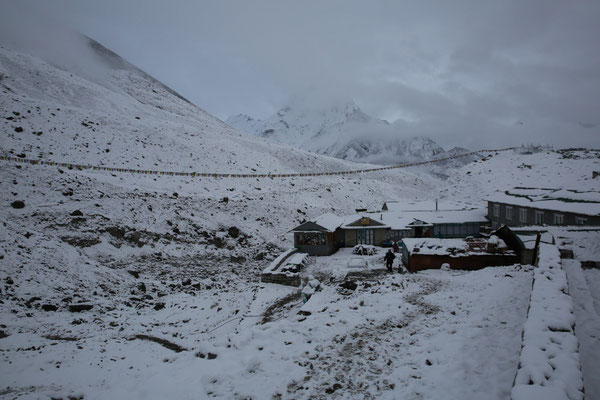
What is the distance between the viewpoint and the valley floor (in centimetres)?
825

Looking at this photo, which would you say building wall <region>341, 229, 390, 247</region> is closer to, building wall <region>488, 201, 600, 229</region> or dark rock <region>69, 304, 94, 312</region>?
building wall <region>488, 201, 600, 229</region>

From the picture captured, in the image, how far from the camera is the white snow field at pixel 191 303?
8805 millimetres

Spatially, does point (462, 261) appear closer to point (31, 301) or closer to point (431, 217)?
point (431, 217)

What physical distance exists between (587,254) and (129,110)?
8246 centimetres

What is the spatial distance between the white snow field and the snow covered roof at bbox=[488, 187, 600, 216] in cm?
1772

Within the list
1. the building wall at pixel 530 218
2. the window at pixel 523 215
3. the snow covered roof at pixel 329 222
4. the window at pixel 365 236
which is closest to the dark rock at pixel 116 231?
the snow covered roof at pixel 329 222

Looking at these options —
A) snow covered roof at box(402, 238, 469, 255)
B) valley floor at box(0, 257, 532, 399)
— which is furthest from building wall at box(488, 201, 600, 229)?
valley floor at box(0, 257, 532, 399)

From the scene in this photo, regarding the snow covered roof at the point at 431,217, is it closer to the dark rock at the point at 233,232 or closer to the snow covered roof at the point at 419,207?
the snow covered roof at the point at 419,207

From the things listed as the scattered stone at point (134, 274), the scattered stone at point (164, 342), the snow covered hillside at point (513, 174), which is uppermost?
the snow covered hillside at point (513, 174)

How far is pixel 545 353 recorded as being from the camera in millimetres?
6012

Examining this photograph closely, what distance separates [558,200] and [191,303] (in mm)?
38038

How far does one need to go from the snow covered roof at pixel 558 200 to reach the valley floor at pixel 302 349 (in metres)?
18.3

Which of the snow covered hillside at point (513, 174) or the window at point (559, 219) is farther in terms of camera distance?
the snow covered hillside at point (513, 174)

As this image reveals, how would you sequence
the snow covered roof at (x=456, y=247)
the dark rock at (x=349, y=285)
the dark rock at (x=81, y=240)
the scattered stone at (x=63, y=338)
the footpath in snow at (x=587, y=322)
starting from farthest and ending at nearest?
the dark rock at (x=81, y=240) → the snow covered roof at (x=456, y=247) → the dark rock at (x=349, y=285) → the scattered stone at (x=63, y=338) → the footpath in snow at (x=587, y=322)
